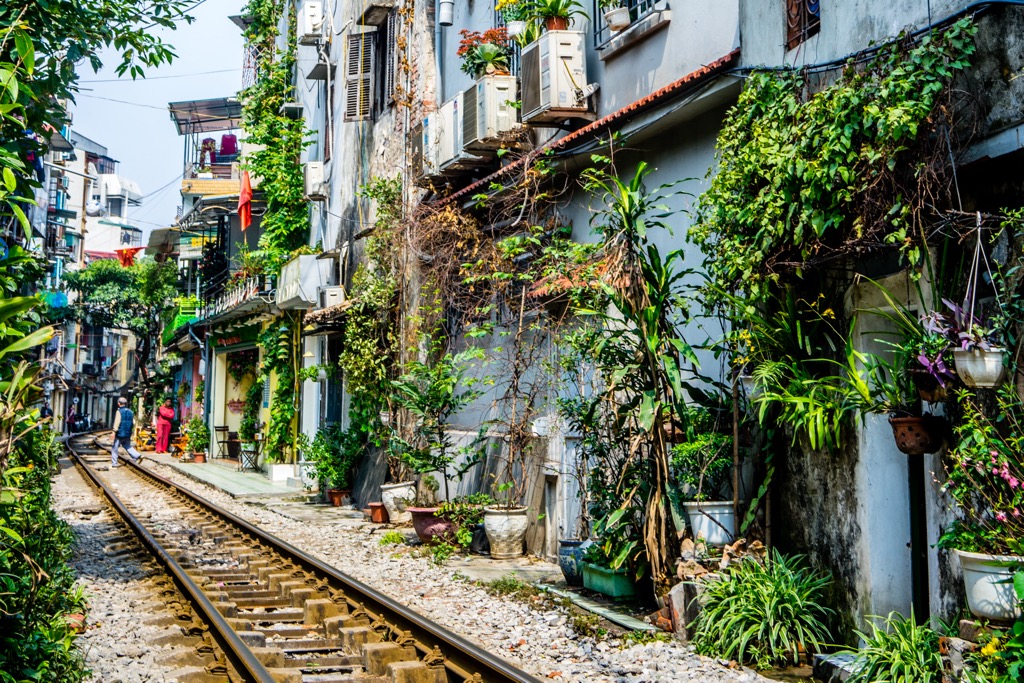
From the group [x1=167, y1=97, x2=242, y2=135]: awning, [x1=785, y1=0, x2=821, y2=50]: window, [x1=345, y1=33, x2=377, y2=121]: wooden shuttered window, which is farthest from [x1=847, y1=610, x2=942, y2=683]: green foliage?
[x1=167, y1=97, x2=242, y2=135]: awning

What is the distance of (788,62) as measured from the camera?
7.89 metres

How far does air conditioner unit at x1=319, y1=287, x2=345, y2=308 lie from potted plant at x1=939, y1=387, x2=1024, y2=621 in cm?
1569

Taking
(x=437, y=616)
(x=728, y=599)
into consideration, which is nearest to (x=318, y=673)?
(x=437, y=616)

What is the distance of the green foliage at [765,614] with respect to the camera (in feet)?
22.4

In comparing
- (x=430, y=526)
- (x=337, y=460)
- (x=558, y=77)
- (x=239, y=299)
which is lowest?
(x=430, y=526)

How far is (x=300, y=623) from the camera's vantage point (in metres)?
8.48

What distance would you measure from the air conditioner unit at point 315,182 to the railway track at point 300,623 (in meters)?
11.3

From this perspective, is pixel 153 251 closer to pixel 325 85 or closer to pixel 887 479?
pixel 325 85

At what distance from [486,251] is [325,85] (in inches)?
515

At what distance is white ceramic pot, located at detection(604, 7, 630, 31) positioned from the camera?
36.6 feet

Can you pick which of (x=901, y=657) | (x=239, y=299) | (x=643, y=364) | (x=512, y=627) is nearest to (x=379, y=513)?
(x=512, y=627)

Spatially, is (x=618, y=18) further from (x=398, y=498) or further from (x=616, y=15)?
(x=398, y=498)

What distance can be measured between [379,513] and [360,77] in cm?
956

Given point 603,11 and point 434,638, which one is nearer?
point 434,638
